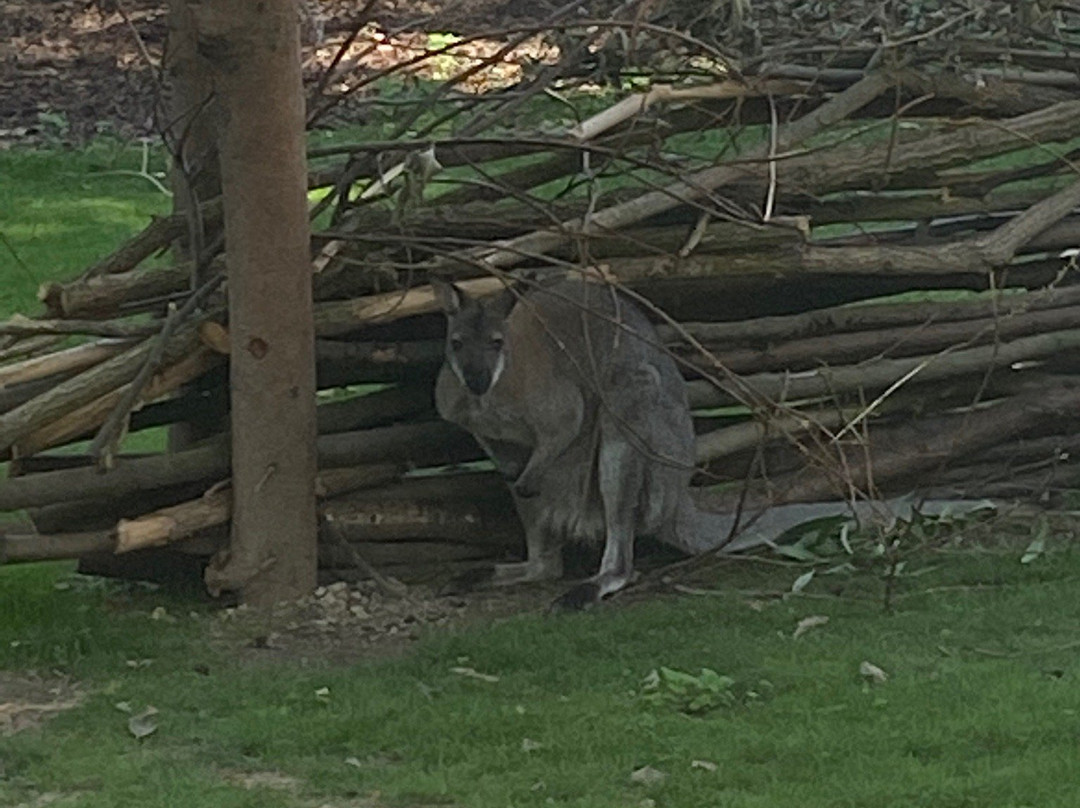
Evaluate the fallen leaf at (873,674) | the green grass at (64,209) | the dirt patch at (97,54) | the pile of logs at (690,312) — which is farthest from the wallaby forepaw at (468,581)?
the dirt patch at (97,54)

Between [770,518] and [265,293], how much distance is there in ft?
6.32

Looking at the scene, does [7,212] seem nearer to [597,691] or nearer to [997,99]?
[997,99]

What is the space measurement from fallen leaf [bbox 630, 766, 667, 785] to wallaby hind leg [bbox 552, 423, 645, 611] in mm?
1835

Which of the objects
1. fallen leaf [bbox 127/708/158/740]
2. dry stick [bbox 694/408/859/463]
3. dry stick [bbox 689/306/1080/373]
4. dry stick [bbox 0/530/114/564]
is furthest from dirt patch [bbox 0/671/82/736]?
dry stick [bbox 689/306/1080/373]

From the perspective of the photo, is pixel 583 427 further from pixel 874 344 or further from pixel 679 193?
pixel 874 344

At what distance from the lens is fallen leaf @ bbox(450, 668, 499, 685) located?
19.0ft

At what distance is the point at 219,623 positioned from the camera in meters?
6.52

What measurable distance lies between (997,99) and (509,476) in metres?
2.24

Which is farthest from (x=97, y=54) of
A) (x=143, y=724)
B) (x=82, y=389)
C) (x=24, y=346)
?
(x=143, y=724)

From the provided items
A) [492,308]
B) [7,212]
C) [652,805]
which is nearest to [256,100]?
[492,308]

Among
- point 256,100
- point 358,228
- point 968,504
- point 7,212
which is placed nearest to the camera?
point 256,100

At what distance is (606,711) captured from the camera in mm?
5438

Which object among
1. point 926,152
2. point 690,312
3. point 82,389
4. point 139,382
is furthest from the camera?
point 690,312

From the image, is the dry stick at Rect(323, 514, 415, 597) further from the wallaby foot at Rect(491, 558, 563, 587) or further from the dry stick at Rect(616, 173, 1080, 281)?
the dry stick at Rect(616, 173, 1080, 281)
